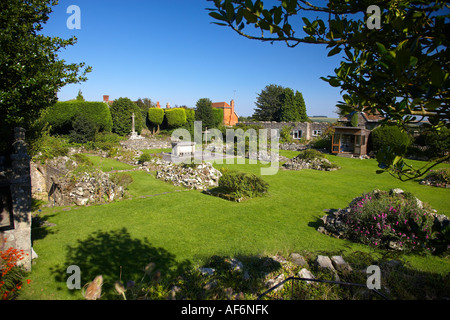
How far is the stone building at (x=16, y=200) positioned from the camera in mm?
5203

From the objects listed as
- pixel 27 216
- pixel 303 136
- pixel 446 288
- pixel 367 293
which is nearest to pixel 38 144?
pixel 27 216

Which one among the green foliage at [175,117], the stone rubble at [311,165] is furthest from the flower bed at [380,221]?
the green foliage at [175,117]

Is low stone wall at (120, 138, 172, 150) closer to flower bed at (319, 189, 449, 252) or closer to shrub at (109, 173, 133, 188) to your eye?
shrub at (109, 173, 133, 188)

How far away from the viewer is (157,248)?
6.50 metres

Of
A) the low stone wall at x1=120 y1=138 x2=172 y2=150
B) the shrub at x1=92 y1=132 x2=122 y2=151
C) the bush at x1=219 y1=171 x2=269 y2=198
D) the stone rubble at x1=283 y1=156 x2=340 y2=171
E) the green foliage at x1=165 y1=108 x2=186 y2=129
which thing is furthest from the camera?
the green foliage at x1=165 y1=108 x2=186 y2=129

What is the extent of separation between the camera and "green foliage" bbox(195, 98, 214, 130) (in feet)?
124

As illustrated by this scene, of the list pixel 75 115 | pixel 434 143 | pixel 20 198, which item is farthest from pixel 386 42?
pixel 75 115

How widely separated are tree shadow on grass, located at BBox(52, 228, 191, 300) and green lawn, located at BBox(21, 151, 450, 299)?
0.02m

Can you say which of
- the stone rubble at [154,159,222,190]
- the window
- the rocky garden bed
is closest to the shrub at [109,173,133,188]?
the stone rubble at [154,159,222,190]

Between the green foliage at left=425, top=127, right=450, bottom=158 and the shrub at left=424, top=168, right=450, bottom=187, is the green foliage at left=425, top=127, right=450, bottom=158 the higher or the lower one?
the higher one

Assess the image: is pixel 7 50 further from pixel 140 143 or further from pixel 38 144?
pixel 140 143

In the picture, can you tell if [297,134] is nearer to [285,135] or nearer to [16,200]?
[285,135]

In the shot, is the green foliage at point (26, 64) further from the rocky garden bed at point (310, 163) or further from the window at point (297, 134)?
the window at point (297, 134)

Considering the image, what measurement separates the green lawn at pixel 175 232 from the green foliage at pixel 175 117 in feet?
81.4
